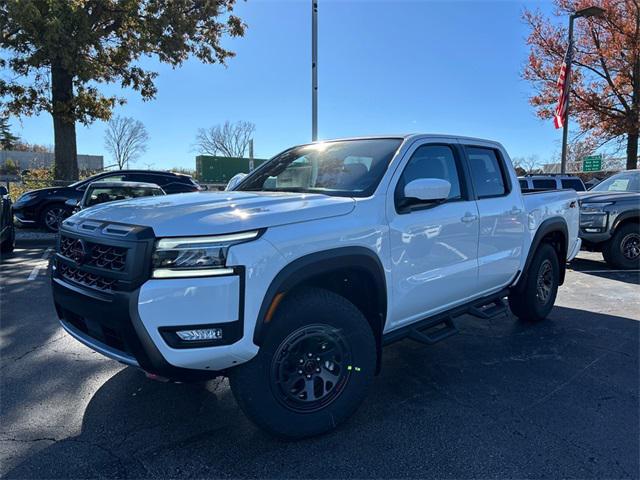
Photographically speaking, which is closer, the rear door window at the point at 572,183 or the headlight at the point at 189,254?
the headlight at the point at 189,254

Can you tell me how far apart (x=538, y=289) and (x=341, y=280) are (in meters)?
3.05

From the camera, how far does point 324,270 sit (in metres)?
2.68

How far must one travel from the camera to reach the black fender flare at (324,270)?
8.02ft

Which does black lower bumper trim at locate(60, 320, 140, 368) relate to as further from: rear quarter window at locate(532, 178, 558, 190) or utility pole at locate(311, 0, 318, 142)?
rear quarter window at locate(532, 178, 558, 190)

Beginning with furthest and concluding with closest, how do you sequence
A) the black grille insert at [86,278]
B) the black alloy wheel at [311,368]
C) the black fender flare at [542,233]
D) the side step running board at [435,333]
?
the black fender flare at [542,233]
the side step running board at [435,333]
the black alloy wheel at [311,368]
the black grille insert at [86,278]

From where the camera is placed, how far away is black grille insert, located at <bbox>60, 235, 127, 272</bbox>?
2457 millimetres

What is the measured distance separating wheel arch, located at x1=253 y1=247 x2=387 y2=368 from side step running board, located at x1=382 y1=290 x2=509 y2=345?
0.89ft

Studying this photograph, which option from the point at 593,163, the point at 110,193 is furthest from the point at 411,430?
the point at 593,163

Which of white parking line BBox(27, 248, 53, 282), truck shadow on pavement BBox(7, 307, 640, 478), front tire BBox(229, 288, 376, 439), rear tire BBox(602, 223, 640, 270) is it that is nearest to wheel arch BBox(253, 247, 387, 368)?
front tire BBox(229, 288, 376, 439)

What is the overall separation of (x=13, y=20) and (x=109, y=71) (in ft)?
13.6

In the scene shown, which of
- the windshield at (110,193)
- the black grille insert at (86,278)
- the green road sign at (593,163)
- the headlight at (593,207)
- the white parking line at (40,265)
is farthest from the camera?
the green road sign at (593,163)

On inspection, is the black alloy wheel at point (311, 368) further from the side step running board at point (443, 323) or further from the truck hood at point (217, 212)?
the truck hood at point (217, 212)

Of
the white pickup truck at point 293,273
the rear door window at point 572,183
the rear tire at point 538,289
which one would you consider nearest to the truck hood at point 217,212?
the white pickup truck at point 293,273

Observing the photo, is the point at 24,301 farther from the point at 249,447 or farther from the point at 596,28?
the point at 596,28
